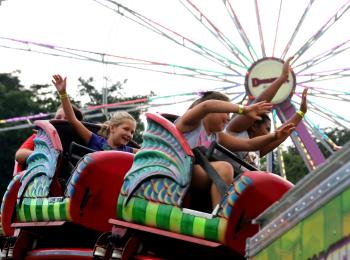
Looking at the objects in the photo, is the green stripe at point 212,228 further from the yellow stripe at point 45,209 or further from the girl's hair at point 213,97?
the yellow stripe at point 45,209

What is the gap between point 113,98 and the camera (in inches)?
1766

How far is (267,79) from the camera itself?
51.1ft

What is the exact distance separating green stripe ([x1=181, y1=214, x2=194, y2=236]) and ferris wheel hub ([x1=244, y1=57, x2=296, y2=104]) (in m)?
10.9

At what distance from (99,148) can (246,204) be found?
7.48 feet

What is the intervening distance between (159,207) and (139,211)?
180 mm

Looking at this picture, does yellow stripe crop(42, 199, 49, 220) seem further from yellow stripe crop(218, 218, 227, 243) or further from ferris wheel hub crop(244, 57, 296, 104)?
ferris wheel hub crop(244, 57, 296, 104)

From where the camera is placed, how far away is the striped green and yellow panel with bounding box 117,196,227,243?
439 cm

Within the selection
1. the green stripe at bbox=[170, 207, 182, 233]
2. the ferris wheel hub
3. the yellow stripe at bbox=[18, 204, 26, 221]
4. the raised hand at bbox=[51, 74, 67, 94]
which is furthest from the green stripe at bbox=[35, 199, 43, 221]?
the ferris wheel hub

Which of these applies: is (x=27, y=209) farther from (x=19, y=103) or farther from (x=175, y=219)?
(x=19, y=103)

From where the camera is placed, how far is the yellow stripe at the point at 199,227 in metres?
4.44

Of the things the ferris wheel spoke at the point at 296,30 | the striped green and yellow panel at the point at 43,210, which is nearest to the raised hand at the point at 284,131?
the striped green and yellow panel at the point at 43,210

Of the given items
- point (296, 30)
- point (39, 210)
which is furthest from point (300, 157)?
point (39, 210)

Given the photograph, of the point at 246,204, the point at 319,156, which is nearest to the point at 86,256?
the point at 246,204

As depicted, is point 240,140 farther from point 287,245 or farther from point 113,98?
point 113,98
